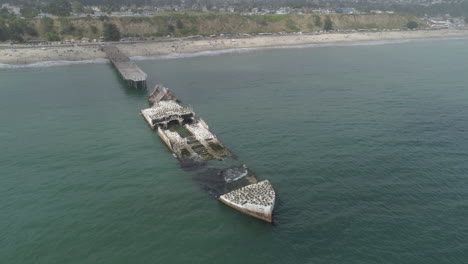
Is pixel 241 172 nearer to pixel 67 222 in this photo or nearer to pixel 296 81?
pixel 67 222

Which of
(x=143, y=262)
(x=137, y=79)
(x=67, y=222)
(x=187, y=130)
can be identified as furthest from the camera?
(x=137, y=79)

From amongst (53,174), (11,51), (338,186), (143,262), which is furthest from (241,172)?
(11,51)

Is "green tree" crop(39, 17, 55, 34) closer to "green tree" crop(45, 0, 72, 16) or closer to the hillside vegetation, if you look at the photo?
the hillside vegetation

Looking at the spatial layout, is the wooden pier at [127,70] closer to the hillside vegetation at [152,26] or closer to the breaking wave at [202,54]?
the breaking wave at [202,54]

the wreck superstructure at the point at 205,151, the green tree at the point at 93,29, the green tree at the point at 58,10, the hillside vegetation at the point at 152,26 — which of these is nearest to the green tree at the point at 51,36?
the hillside vegetation at the point at 152,26

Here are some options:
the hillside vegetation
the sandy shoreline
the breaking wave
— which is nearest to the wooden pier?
the breaking wave

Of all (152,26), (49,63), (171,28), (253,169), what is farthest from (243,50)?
(253,169)
